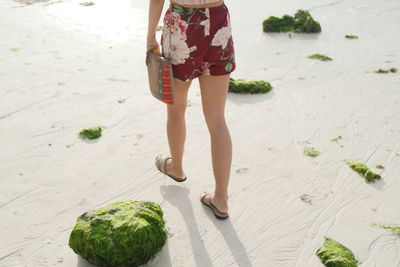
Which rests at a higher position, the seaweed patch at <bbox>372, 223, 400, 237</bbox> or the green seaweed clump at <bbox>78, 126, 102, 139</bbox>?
the seaweed patch at <bbox>372, 223, 400, 237</bbox>

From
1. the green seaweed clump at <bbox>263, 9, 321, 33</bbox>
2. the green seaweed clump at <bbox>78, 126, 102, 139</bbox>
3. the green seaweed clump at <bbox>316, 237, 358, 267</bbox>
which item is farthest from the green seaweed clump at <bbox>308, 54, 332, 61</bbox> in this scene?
the green seaweed clump at <bbox>316, 237, 358, 267</bbox>

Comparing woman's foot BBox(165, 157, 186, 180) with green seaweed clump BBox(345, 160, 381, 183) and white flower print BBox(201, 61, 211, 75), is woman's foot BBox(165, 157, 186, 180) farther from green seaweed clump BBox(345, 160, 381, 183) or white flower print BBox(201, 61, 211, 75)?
green seaweed clump BBox(345, 160, 381, 183)

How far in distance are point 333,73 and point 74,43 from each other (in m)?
3.58

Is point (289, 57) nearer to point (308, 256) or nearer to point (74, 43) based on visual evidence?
point (74, 43)

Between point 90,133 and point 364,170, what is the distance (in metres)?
2.33

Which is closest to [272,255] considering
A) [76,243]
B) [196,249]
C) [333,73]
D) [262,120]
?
[196,249]

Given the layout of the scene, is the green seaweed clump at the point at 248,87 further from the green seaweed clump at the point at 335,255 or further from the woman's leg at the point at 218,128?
the green seaweed clump at the point at 335,255

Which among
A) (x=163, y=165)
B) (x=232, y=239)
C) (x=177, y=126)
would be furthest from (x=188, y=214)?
(x=177, y=126)

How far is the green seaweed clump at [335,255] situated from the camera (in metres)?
2.36

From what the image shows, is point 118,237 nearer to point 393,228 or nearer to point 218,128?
point 218,128

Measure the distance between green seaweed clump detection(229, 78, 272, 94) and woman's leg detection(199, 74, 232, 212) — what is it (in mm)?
1976

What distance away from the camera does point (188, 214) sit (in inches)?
111

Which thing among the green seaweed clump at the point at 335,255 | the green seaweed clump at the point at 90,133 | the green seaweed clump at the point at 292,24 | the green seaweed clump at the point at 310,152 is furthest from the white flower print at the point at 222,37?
the green seaweed clump at the point at 292,24

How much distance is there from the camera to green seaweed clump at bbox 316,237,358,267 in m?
2.36
